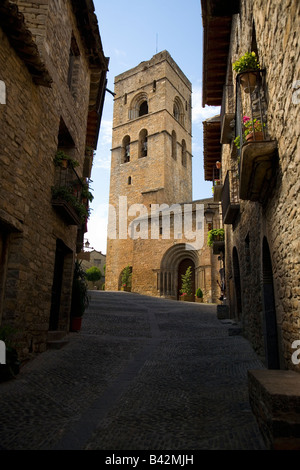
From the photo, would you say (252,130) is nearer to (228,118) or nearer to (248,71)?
(248,71)

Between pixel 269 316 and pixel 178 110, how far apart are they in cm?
3324

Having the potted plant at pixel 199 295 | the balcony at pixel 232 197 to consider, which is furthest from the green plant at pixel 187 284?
the balcony at pixel 232 197

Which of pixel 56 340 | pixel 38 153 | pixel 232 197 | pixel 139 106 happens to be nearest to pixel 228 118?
pixel 232 197

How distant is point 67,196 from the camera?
23.4ft

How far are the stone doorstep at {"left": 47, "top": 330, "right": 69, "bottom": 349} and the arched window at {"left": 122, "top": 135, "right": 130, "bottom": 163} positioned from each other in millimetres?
27517

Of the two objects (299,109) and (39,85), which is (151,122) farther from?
(299,109)

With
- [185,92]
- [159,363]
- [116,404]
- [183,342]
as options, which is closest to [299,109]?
[116,404]

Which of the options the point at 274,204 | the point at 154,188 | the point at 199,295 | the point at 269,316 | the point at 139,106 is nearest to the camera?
the point at 274,204

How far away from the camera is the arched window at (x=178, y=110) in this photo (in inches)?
1366

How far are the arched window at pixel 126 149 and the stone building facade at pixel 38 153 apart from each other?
24.2 meters

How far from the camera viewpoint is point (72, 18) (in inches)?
330

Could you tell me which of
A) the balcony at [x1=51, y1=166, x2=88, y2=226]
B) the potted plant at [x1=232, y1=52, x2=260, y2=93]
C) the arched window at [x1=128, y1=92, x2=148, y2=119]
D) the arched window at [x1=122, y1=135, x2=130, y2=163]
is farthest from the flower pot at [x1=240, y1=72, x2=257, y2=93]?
the arched window at [x1=128, y1=92, x2=148, y2=119]

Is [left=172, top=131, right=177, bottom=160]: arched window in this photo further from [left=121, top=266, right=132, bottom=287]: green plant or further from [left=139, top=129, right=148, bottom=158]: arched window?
[left=121, top=266, right=132, bottom=287]: green plant

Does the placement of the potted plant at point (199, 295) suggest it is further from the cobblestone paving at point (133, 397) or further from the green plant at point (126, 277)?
the cobblestone paving at point (133, 397)
